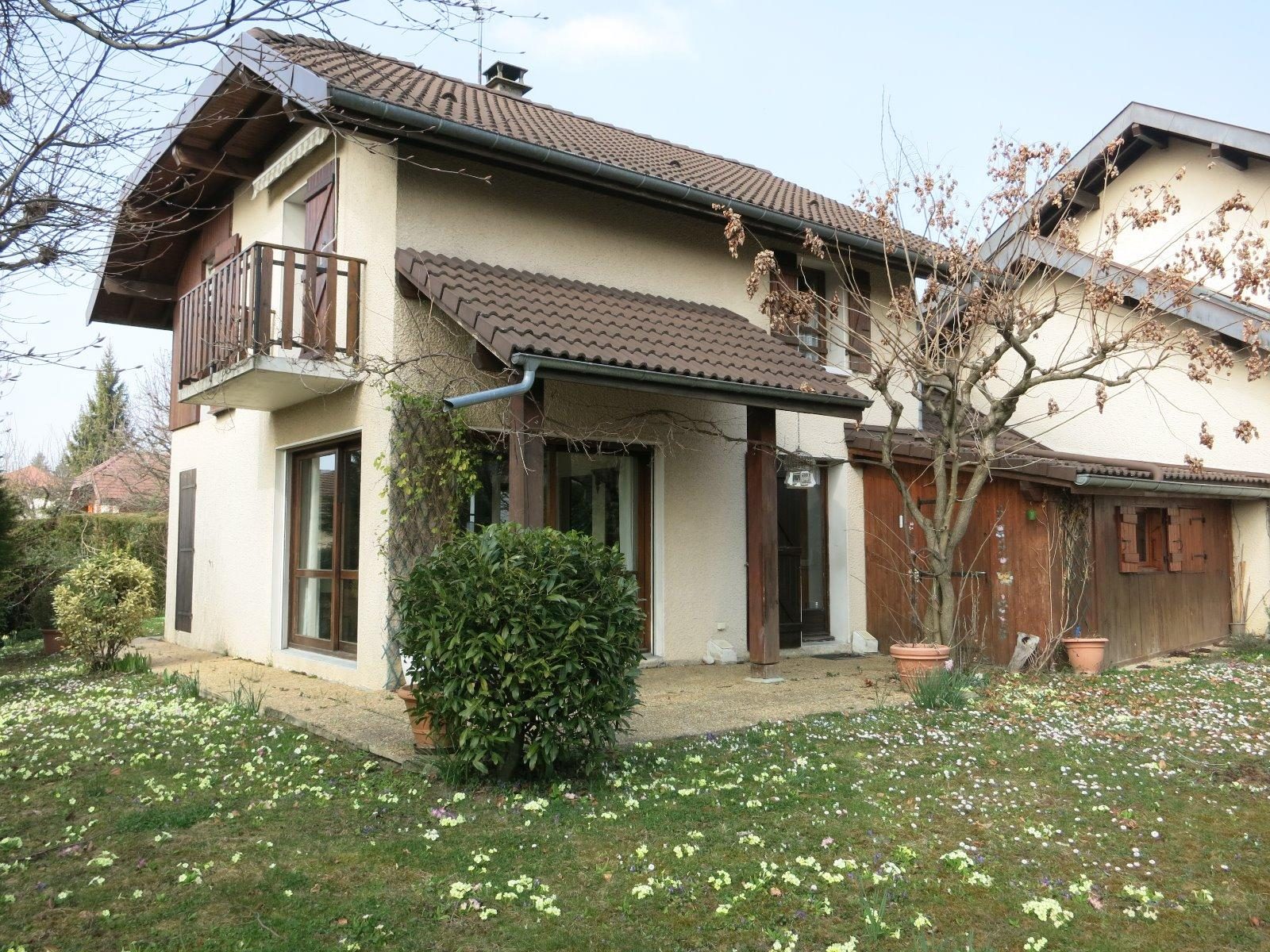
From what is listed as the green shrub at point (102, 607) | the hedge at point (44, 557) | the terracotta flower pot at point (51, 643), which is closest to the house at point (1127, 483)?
the green shrub at point (102, 607)

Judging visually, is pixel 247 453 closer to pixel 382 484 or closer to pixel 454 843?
pixel 382 484

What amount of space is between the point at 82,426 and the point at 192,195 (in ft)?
106

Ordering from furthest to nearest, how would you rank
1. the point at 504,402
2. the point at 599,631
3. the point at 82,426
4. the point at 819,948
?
the point at 82,426 < the point at 504,402 < the point at 599,631 < the point at 819,948

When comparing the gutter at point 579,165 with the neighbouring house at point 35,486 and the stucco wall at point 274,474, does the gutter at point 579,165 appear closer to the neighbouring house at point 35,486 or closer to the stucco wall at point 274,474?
the stucco wall at point 274,474

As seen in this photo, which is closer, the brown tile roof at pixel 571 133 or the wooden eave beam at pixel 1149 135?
the brown tile roof at pixel 571 133

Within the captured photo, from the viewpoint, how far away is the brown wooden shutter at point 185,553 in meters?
12.1

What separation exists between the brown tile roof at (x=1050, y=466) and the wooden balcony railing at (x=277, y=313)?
5.53 m

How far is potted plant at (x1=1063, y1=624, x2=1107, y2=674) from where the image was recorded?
9.40m

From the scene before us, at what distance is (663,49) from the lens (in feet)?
19.2

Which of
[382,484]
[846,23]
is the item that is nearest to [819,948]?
[382,484]

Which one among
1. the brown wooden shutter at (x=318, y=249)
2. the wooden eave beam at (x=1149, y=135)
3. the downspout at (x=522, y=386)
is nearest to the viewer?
the downspout at (x=522, y=386)

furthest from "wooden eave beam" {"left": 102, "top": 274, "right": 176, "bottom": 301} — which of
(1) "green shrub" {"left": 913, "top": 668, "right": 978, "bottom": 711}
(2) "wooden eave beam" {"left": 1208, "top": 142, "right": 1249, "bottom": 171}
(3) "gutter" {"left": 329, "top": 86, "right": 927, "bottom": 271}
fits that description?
(2) "wooden eave beam" {"left": 1208, "top": 142, "right": 1249, "bottom": 171}

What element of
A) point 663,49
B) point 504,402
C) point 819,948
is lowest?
point 819,948

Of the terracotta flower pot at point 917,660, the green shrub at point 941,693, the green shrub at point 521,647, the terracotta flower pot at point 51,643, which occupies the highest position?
the green shrub at point 521,647
